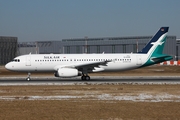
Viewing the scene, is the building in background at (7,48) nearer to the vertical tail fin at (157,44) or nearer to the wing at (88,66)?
the wing at (88,66)

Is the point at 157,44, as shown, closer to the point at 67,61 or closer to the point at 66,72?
the point at 67,61

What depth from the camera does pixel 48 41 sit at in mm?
144750

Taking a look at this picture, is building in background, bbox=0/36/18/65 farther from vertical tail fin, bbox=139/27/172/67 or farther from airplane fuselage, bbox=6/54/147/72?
vertical tail fin, bbox=139/27/172/67

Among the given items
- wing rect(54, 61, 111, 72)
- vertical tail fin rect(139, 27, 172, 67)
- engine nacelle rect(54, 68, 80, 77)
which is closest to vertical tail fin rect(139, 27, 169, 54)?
vertical tail fin rect(139, 27, 172, 67)

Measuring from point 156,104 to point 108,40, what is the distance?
359ft

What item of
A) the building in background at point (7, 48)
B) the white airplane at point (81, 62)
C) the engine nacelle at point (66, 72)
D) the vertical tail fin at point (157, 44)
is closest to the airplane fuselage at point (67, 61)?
the white airplane at point (81, 62)

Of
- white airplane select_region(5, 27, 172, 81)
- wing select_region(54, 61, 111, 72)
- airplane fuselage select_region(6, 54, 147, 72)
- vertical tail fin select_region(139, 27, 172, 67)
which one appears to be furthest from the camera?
vertical tail fin select_region(139, 27, 172, 67)

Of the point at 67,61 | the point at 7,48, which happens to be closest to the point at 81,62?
the point at 67,61

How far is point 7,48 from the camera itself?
126m

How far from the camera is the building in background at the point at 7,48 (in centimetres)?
12431

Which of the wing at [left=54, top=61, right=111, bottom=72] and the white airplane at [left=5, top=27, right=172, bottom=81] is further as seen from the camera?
the white airplane at [left=5, top=27, right=172, bottom=81]

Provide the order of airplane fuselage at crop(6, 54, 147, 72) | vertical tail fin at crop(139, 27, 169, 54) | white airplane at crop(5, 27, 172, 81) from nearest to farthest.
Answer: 1. white airplane at crop(5, 27, 172, 81)
2. airplane fuselage at crop(6, 54, 147, 72)
3. vertical tail fin at crop(139, 27, 169, 54)

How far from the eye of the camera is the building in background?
124m

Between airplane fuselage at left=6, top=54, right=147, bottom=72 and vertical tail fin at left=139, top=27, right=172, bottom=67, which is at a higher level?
vertical tail fin at left=139, top=27, right=172, bottom=67
